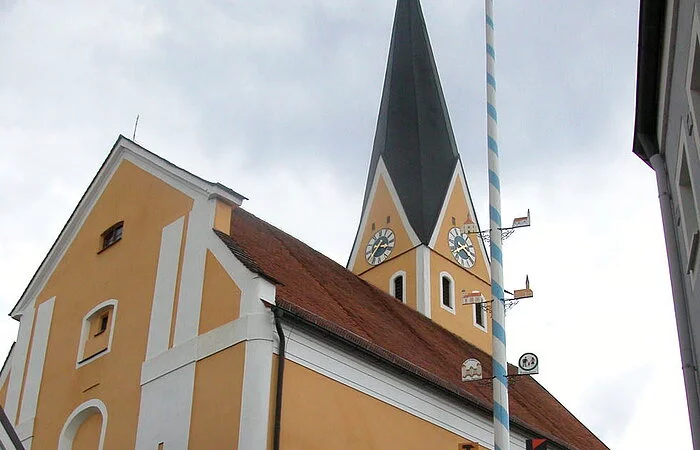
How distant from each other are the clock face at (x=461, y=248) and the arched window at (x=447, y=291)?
96 cm

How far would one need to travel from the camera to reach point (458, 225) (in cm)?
2967

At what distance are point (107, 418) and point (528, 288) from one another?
740 centimetres

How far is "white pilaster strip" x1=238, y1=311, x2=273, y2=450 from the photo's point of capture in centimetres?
1361

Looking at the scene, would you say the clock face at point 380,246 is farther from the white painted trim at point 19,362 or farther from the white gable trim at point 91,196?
the white painted trim at point 19,362

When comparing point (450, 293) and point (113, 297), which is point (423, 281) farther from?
point (113, 297)

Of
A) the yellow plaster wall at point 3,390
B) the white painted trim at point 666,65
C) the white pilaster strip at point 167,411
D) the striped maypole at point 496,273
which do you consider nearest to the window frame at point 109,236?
the yellow plaster wall at point 3,390

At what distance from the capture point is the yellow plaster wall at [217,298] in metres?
15.0

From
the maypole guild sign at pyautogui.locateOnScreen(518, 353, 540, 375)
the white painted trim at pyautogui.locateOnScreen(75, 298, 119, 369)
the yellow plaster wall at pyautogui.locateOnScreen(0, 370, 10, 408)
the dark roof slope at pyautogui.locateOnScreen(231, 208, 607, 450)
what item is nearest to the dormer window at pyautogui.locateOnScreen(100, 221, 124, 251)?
the white painted trim at pyautogui.locateOnScreen(75, 298, 119, 369)

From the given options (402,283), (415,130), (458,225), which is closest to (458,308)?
(402,283)

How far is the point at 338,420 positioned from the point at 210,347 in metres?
2.33

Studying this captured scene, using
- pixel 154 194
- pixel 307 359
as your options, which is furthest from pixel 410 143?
pixel 307 359

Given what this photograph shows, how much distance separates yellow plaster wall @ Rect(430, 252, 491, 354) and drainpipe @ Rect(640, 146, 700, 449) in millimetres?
14989

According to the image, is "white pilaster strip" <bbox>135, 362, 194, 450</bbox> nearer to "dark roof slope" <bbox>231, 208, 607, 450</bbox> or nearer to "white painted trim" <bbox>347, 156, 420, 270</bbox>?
"dark roof slope" <bbox>231, 208, 607, 450</bbox>

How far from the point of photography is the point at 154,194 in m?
18.0
